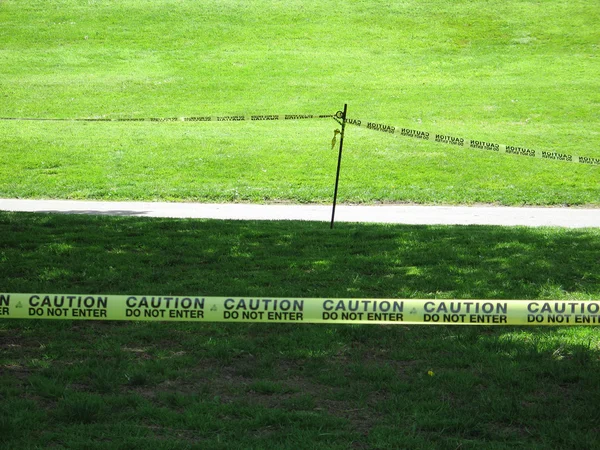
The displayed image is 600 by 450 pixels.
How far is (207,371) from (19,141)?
15.5 meters

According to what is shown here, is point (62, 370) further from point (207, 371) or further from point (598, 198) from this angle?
point (598, 198)

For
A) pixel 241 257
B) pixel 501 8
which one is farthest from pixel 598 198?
pixel 501 8

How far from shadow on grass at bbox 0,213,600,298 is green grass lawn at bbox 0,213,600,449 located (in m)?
0.03

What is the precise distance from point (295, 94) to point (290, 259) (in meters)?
17.5

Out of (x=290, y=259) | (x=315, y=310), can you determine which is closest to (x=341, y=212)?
(x=290, y=259)

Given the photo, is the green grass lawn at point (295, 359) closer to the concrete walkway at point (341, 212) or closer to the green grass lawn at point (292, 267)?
the green grass lawn at point (292, 267)

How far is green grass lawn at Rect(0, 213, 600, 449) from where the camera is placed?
4262 mm

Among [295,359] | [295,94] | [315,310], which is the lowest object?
[295,359]

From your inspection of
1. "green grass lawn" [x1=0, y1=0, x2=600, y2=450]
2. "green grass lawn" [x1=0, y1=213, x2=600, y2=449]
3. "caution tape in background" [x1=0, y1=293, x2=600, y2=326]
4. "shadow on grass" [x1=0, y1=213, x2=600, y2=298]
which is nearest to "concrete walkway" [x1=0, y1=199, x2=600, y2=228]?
"green grass lawn" [x1=0, y1=0, x2=600, y2=450]

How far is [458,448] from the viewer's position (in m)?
4.07

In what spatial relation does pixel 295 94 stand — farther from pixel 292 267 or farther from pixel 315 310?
pixel 315 310

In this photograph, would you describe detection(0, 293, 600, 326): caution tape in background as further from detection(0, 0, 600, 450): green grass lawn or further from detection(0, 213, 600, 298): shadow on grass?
detection(0, 213, 600, 298): shadow on grass

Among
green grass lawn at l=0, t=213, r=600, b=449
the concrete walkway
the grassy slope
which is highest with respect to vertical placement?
the grassy slope

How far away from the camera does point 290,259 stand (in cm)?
789
